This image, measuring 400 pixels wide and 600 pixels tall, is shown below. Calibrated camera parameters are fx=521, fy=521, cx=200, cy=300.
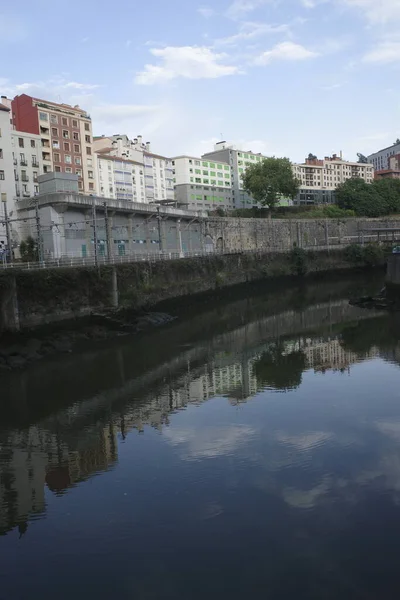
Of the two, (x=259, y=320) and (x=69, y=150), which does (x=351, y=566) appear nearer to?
(x=259, y=320)

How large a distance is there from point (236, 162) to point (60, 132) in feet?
174

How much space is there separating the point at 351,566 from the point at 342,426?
6.81m

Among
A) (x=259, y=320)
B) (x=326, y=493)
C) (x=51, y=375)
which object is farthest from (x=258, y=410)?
(x=259, y=320)

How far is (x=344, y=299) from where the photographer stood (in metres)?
50.0

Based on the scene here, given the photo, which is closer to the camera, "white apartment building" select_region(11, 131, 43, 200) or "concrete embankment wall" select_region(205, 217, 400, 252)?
"white apartment building" select_region(11, 131, 43, 200)

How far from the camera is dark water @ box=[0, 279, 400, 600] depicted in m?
9.03

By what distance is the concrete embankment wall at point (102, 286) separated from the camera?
31817 mm

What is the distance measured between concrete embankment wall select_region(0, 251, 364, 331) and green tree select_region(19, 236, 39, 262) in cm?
791

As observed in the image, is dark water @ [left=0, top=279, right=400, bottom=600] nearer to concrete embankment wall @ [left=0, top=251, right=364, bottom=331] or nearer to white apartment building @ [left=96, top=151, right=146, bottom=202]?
concrete embankment wall @ [left=0, top=251, right=364, bottom=331]

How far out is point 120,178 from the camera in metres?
81.8

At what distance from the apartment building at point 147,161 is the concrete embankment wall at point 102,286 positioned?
1362 inches

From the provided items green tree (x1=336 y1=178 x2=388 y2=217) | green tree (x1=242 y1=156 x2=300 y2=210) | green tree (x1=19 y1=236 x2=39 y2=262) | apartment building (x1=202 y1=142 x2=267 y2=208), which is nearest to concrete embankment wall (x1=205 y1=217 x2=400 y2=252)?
green tree (x1=336 y1=178 x2=388 y2=217)

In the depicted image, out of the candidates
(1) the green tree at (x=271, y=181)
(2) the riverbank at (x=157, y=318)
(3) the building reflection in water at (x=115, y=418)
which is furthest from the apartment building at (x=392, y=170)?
(3) the building reflection in water at (x=115, y=418)

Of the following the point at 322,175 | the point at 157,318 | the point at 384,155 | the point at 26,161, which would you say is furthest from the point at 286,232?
the point at 384,155
